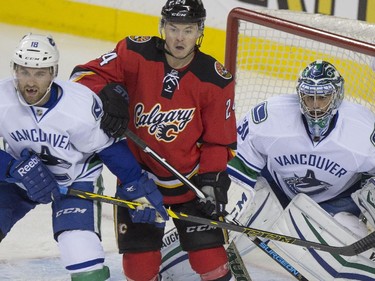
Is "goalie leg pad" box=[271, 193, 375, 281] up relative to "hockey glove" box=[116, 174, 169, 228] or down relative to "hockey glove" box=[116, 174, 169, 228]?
down

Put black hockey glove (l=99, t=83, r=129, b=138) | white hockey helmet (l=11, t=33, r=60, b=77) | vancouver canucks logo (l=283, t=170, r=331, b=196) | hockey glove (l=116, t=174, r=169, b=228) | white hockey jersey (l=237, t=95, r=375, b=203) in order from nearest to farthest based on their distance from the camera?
1. white hockey helmet (l=11, t=33, r=60, b=77)
2. black hockey glove (l=99, t=83, r=129, b=138)
3. hockey glove (l=116, t=174, r=169, b=228)
4. white hockey jersey (l=237, t=95, r=375, b=203)
5. vancouver canucks logo (l=283, t=170, r=331, b=196)

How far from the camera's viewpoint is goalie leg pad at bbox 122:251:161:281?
13.3 feet

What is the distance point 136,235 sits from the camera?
4027 millimetres

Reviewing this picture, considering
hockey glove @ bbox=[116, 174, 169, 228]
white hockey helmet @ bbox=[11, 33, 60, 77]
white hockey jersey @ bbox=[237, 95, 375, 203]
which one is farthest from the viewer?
white hockey jersey @ bbox=[237, 95, 375, 203]

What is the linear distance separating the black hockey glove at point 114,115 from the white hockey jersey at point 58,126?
0.02 m

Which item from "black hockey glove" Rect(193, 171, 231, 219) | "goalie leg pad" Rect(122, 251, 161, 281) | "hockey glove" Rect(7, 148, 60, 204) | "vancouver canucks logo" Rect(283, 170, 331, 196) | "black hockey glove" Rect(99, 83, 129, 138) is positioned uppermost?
"black hockey glove" Rect(99, 83, 129, 138)

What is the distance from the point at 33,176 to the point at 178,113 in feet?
1.85

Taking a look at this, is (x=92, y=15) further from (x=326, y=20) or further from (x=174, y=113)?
(x=174, y=113)

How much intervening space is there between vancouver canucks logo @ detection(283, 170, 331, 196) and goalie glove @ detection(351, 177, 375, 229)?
134 millimetres

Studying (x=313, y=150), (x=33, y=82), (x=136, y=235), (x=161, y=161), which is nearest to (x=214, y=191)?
(x=161, y=161)

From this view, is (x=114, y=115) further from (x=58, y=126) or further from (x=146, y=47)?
(x=146, y=47)

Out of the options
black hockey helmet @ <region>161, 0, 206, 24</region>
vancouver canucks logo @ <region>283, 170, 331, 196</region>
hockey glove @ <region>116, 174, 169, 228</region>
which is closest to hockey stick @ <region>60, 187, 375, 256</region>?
hockey glove @ <region>116, 174, 169, 228</region>

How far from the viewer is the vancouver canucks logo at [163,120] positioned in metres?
3.92

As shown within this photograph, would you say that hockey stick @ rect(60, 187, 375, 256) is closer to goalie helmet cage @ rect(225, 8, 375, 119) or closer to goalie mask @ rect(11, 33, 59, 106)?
goalie mask @ rect(11, 33, 59, 106)
